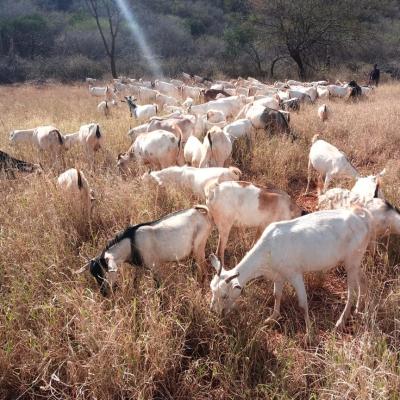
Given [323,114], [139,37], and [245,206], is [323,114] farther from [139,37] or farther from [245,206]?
[139,37]

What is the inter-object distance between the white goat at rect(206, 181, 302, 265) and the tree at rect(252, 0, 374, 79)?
70.6 ft

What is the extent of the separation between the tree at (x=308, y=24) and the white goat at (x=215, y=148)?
1942cm

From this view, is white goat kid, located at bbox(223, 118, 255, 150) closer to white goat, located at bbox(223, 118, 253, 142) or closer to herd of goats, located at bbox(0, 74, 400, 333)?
white goat, located at bbox(223, 118, 253, 142)

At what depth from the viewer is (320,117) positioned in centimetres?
1028

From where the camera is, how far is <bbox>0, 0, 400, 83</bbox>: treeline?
80.0 ft

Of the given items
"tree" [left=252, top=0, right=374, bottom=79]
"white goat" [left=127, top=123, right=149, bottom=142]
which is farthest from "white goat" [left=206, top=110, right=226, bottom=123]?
"tree" [left=252, top=0, right=374, bottom=79]

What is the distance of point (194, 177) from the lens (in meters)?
5.59

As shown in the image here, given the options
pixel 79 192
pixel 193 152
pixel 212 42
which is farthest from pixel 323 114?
pixel 212 42

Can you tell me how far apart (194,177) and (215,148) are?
1.14 m

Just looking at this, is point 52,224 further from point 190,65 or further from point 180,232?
point 190,65

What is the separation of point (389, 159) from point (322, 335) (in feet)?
17.0

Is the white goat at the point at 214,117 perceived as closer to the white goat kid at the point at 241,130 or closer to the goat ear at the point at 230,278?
the white goat kid at the point at 241,130

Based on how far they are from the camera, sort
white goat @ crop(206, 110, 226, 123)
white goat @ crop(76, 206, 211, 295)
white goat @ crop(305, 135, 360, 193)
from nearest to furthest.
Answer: white goat @ crop(76, 206, 211, 295)
white goat @ crop(305, 135, 360, 193)
white goat @ crop(206, 110, 226, 123)

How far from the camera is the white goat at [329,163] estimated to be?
6176 mm
